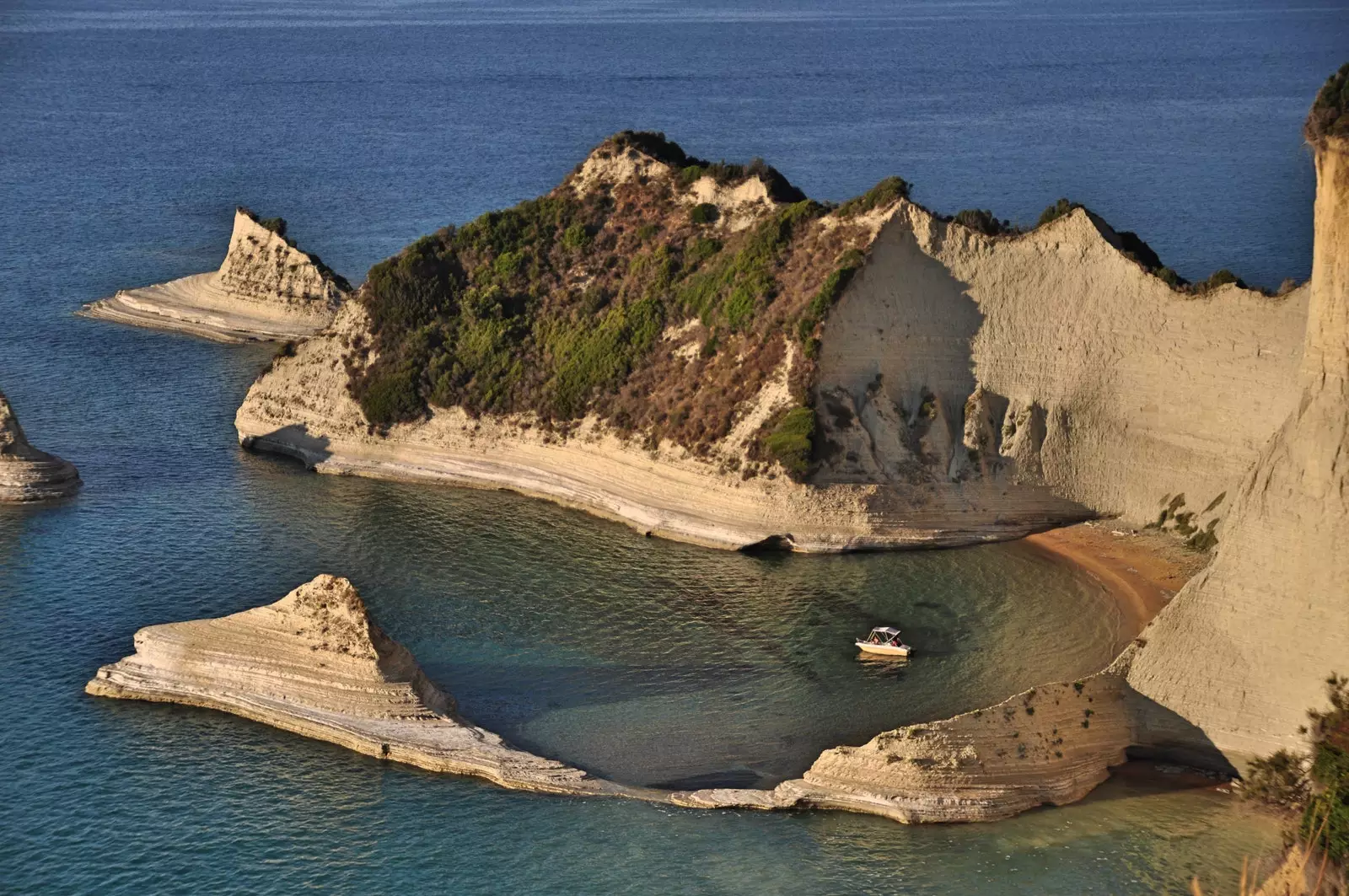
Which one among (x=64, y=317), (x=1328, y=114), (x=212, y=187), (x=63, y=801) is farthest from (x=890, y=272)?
(x=212, y=187)

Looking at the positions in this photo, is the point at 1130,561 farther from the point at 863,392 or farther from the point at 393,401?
the point at 393,401

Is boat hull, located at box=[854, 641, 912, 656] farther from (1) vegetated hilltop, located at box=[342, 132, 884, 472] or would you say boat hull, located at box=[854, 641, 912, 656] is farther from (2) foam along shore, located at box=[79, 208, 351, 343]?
(2) foam along shore, located at box=[79, 208, 351, 343]

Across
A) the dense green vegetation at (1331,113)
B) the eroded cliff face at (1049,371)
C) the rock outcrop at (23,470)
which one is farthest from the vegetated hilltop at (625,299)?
the dense green vegetation at (1331,113)

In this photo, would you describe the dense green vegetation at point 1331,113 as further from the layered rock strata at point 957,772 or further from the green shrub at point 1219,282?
the green shrub at point 1219,282

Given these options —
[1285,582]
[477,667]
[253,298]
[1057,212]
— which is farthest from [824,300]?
[253,298]

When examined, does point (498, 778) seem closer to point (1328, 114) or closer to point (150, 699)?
point (150, 699)
